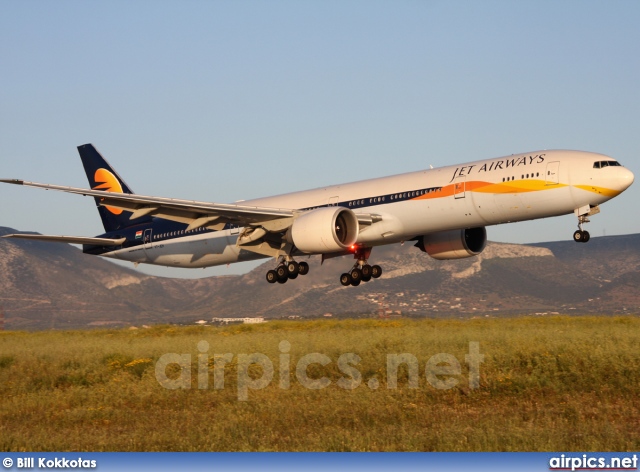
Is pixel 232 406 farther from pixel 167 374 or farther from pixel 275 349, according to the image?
pixel 275 349

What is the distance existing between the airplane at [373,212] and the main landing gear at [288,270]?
0.14 ft

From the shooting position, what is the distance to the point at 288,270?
37062 millimetres

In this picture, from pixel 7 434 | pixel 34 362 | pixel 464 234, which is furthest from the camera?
pixel 464 234

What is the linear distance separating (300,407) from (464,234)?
18007mm

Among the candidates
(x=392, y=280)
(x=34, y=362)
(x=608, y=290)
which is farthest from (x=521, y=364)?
(x=392, y=280)

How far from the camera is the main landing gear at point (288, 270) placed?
3684 cm

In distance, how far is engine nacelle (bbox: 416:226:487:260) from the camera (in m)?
37.1

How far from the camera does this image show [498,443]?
1585 centimetres

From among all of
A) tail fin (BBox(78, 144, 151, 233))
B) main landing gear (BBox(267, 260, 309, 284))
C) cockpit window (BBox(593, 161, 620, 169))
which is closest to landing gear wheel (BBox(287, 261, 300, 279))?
main landing gear (BBox(267, 260, 309, 284))

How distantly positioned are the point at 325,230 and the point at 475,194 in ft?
17.8

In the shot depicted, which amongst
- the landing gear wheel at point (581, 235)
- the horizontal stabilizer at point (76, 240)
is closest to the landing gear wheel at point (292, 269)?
the horizontal stabilizer at point (76, 240)

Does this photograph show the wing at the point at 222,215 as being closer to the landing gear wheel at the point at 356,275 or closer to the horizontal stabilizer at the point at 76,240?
the horizontal stabilizer at the point at 76,240

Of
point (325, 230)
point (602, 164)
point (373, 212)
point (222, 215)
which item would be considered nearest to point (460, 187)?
point (373, 212)

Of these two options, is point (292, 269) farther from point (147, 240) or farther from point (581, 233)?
point (581, 233)
